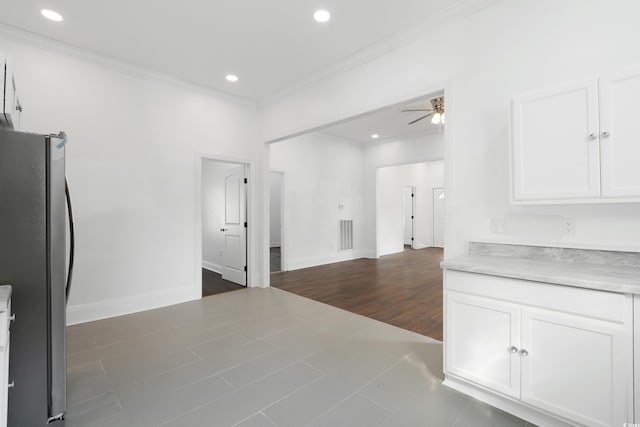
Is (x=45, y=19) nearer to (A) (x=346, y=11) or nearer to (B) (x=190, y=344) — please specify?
(A) (x=346, y=11)

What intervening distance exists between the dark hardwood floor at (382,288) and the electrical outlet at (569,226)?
1469 millimetres

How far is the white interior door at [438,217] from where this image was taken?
31.4 feet

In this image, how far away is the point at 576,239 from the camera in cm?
191

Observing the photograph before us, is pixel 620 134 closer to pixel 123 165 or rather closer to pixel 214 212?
pixel 123 165

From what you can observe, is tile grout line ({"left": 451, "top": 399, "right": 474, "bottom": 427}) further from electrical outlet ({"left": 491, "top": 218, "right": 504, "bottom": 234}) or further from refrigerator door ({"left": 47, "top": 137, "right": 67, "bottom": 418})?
refrigerator door ({"left": 47, "top": 137, "right": 67, "bottom": 418})

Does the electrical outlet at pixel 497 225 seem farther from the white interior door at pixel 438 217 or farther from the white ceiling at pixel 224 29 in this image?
the white interior door at pixel 438 217

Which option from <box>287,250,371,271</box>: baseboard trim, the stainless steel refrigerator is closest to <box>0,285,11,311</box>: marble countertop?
the stainless steel refrigerator

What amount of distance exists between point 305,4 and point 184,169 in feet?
8.39

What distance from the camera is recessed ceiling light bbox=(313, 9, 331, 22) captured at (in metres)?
2.52

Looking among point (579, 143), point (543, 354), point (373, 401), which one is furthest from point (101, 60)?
point (543, 354)

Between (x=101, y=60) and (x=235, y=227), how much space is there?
2.80 metres

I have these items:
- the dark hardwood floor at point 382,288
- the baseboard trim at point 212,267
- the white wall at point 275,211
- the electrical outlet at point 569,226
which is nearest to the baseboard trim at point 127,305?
the dark hardwood floor at point 382,288

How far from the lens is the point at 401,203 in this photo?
28.1ft

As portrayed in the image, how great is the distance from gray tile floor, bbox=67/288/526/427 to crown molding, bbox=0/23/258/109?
2919 mm
